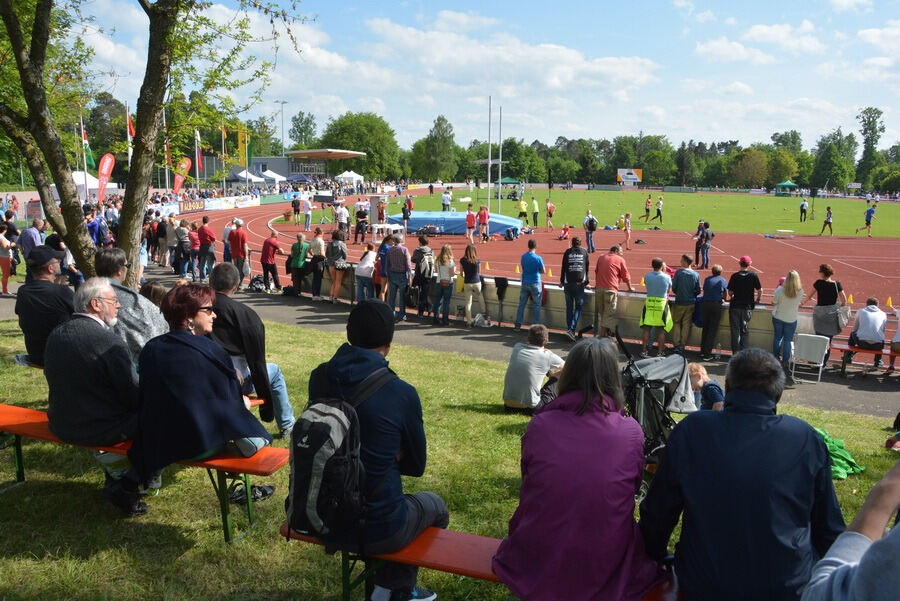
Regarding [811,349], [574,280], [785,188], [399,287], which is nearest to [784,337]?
[811,349]

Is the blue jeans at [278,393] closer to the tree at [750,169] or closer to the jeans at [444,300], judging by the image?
the jeans at [444,300]

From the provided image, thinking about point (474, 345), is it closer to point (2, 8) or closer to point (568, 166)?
point (2, 8)

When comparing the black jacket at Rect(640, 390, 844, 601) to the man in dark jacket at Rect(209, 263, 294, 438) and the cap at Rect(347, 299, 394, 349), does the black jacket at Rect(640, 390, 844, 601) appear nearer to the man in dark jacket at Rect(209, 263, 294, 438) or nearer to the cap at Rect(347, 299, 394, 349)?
the cap at Rect(347, 299, 394, 349)

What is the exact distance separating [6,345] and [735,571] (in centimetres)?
1047

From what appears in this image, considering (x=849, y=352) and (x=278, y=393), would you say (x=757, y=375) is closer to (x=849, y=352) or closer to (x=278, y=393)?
(x=278, y=393)

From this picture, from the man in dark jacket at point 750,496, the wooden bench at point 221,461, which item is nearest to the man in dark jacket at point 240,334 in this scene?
the wooden bench at point 221,461

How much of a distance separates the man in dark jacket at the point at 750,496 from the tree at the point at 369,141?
390 feet

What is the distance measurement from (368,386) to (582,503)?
1154 mm

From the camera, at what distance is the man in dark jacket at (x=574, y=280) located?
1329cm

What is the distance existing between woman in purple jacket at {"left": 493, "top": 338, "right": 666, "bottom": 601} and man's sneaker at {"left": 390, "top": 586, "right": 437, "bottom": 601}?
33.3 inches

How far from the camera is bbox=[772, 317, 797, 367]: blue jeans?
38.8ft

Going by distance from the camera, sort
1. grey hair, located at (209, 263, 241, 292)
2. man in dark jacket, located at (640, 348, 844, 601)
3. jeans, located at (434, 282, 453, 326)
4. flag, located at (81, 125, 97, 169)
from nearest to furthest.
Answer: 1. man in dark jacket, located at (640, 348, 844, 601)
2. grey hair, located at (209, 263, 241, 292)
3. jeans, located at (434, 282, 453, 326)
4. flag, located at (81, 125, 97, 169)

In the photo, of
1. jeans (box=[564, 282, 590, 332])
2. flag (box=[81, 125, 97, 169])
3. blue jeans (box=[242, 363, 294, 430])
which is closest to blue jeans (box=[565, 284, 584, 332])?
jeans (box=[564, 282, 590, 332])

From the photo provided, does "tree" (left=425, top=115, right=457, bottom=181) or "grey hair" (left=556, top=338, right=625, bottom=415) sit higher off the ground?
"tree" (left=425, top=115, right=457, bottom=181)
